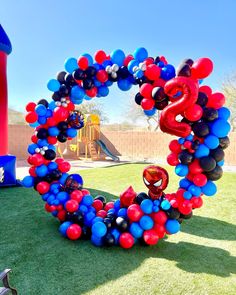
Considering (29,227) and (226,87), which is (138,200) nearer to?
(29,227)

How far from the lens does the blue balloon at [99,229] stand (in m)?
3.37

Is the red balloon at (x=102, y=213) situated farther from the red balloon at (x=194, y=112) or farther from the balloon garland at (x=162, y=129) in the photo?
the red balloon at (x=194, y=112)

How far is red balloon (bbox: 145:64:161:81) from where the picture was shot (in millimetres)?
3217

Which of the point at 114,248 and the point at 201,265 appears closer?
the point at 201,265

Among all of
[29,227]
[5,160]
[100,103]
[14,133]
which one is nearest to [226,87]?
[100,103]

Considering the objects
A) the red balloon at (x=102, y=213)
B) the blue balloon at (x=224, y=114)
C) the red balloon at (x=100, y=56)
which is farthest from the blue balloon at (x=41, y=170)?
the blue balloon at (x=224, y=114)

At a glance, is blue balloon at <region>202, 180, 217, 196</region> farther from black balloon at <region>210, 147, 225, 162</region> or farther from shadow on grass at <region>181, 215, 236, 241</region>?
shadow on grass at <region>181, 215, 236, 241</region>

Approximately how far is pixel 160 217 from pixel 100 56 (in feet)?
7.40

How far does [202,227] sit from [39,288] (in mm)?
2717

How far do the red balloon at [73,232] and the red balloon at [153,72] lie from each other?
82.7 inches

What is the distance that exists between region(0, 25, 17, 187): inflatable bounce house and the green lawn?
2260 millimetres

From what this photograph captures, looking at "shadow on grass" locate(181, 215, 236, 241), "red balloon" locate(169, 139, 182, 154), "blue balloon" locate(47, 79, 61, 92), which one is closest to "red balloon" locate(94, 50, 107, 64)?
"blue balloon" locate(47, 79, 61, 92)

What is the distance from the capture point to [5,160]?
6.72 m

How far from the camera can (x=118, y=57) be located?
362cm
